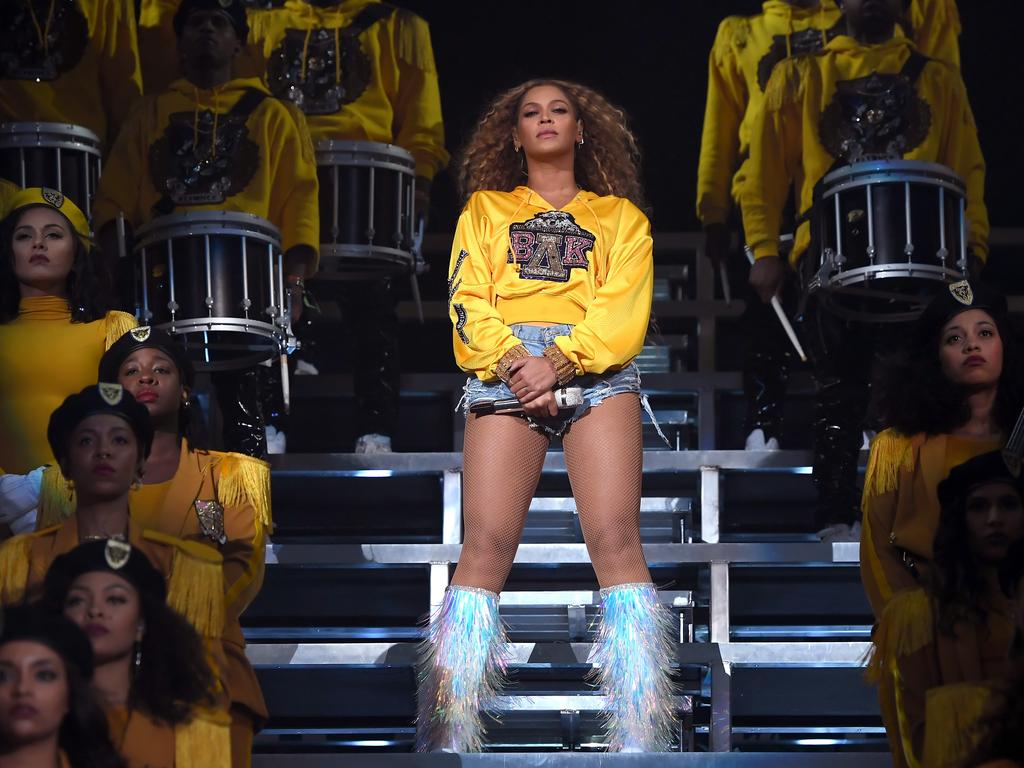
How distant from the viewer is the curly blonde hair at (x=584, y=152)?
15.7 ft

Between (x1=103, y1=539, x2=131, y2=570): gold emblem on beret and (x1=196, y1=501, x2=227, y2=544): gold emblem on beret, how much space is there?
525mm

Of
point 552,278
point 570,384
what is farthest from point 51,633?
point 552,278

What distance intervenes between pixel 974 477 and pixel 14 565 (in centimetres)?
190

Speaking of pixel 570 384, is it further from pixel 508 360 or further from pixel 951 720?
pixel 951 720

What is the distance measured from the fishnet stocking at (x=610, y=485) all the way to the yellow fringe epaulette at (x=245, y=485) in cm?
66

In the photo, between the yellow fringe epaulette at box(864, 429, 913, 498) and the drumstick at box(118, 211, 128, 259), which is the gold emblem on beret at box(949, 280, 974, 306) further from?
the drumstick at box(118, 211, 128, 259)

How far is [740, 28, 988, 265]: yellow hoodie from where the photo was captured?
5.91m

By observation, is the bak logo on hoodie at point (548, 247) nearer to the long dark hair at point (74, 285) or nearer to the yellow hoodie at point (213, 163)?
the long dark hair at point (74, 285)

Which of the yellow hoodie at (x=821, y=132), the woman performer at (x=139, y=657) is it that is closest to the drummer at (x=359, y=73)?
the yellow hoodie at (x=821, y=132)

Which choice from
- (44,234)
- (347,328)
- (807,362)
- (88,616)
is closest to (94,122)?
(347,328)

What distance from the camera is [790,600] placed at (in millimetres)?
5375

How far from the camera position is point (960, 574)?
4.03 m

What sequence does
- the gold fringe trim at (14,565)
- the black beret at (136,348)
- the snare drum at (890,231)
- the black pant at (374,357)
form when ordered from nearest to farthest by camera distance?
the gold fringe trim at (14,565), the black beret at (136,348), the snare drum at (890,231), the black pant at (374,357)

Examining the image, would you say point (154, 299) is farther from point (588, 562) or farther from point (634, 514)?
point (634, 514)
